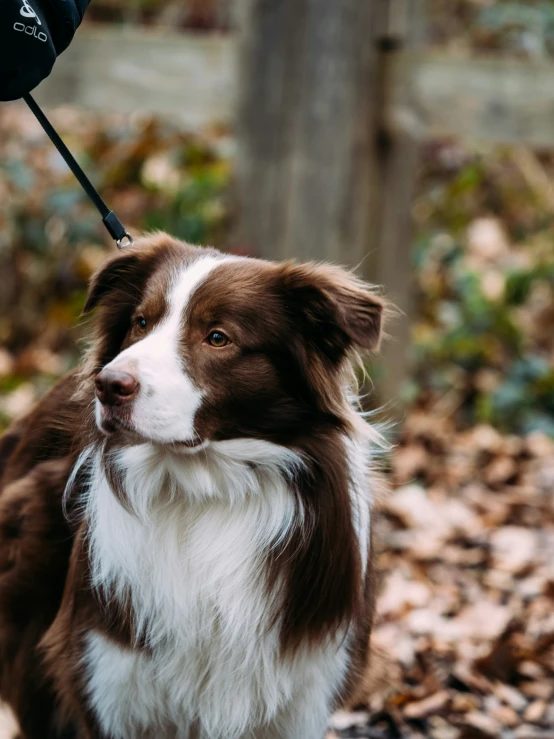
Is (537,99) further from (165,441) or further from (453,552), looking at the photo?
(165,441)

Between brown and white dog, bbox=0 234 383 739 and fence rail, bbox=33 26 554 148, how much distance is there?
102 inches

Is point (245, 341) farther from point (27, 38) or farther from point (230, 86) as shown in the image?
point (230, 86)

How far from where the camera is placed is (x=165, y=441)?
2662mm

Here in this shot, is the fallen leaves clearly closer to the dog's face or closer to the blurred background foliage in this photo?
the blurred background foliage

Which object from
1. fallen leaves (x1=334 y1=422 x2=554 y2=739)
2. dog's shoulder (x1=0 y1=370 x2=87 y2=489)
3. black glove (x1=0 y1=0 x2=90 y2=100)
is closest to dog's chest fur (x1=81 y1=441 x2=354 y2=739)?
dog's shoulder (x1=0 y1=370 x2=87 y2=489)

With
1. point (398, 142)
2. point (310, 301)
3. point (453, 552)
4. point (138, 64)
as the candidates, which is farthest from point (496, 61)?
point (310, 301)

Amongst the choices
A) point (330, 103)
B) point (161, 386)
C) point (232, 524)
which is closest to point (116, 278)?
point (161, 386)

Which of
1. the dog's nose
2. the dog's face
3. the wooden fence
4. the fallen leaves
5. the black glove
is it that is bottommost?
the fallen leaves

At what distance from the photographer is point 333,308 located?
280 centimetres

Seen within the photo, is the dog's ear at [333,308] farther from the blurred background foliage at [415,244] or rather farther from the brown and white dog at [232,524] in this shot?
the blurred background foliage at [415,244]

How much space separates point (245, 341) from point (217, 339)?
83 millimetres

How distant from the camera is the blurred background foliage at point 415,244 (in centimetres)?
655

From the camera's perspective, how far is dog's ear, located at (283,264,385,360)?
2.77 m

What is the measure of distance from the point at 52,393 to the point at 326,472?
1.06 metres
